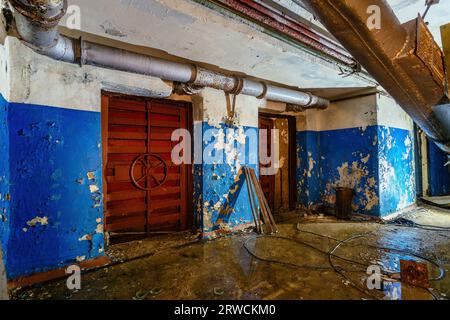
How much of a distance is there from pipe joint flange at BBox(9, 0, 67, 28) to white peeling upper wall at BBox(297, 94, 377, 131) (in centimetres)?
482

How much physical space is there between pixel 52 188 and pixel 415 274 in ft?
12.3

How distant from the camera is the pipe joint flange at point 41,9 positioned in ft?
4.89

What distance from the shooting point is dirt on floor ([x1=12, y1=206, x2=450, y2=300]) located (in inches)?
82.9

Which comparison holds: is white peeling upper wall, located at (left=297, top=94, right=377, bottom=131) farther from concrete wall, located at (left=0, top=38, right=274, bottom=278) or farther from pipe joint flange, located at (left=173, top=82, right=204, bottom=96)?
concrete wall, located at (left=0, top=38, right=274, bottom=278)

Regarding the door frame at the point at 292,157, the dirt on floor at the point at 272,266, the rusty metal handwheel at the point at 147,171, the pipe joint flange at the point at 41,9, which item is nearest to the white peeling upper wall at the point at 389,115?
the door frame at the point at 292,157

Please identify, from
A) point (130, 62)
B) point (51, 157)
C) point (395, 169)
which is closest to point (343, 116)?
point (395, 169)

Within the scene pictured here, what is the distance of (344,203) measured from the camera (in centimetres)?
473

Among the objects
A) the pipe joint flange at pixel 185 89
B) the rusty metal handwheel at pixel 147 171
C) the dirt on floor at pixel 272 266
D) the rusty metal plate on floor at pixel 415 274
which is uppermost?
the pipe joint flange at pixel 185 89

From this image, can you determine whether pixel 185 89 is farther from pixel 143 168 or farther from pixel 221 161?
pixel 143 168

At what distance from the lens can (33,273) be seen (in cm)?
232

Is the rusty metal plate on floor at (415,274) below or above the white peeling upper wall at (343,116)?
below

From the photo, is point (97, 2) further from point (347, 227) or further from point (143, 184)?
point (347, 227)

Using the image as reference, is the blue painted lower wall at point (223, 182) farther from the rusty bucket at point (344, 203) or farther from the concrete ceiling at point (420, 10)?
the concrete ceiling at point (420, 10)

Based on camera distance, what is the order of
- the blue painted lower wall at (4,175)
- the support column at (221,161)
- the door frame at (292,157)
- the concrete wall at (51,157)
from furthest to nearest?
the door frame at (292,157) → the support column at (221,161) → the concrete wall at (51,157) → the blue painted lower wall at (4,175)
